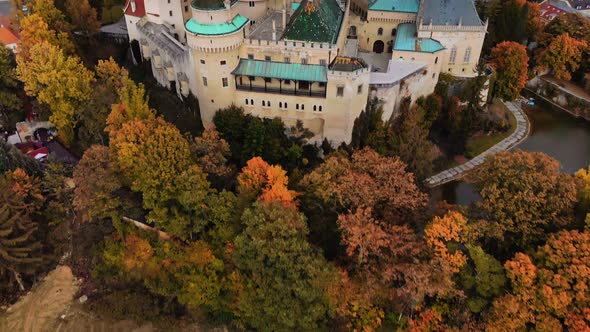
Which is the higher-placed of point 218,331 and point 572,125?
point 572,125

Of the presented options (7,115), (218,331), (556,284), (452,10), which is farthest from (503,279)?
(7,115)

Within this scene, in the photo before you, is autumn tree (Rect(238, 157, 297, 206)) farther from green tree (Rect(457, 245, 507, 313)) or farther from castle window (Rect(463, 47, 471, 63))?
castle window (Rect(463, 47, 471, 63))

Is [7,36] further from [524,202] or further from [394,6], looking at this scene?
[524,202]

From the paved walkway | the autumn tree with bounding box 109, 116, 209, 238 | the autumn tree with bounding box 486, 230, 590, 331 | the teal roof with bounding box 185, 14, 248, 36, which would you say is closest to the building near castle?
the teal roof with bounding box 185, 14, 248, 36

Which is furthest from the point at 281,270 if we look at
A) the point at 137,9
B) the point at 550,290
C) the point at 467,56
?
the point at 137,9

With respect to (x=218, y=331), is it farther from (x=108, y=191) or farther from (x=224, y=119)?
(x=224, y=119)

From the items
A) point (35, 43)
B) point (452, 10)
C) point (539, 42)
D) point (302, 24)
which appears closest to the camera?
point (302, 24)

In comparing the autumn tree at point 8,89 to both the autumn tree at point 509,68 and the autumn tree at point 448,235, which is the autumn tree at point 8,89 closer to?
the autumn tree at point 448,235

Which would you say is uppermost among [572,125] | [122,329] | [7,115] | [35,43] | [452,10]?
[452,10]
